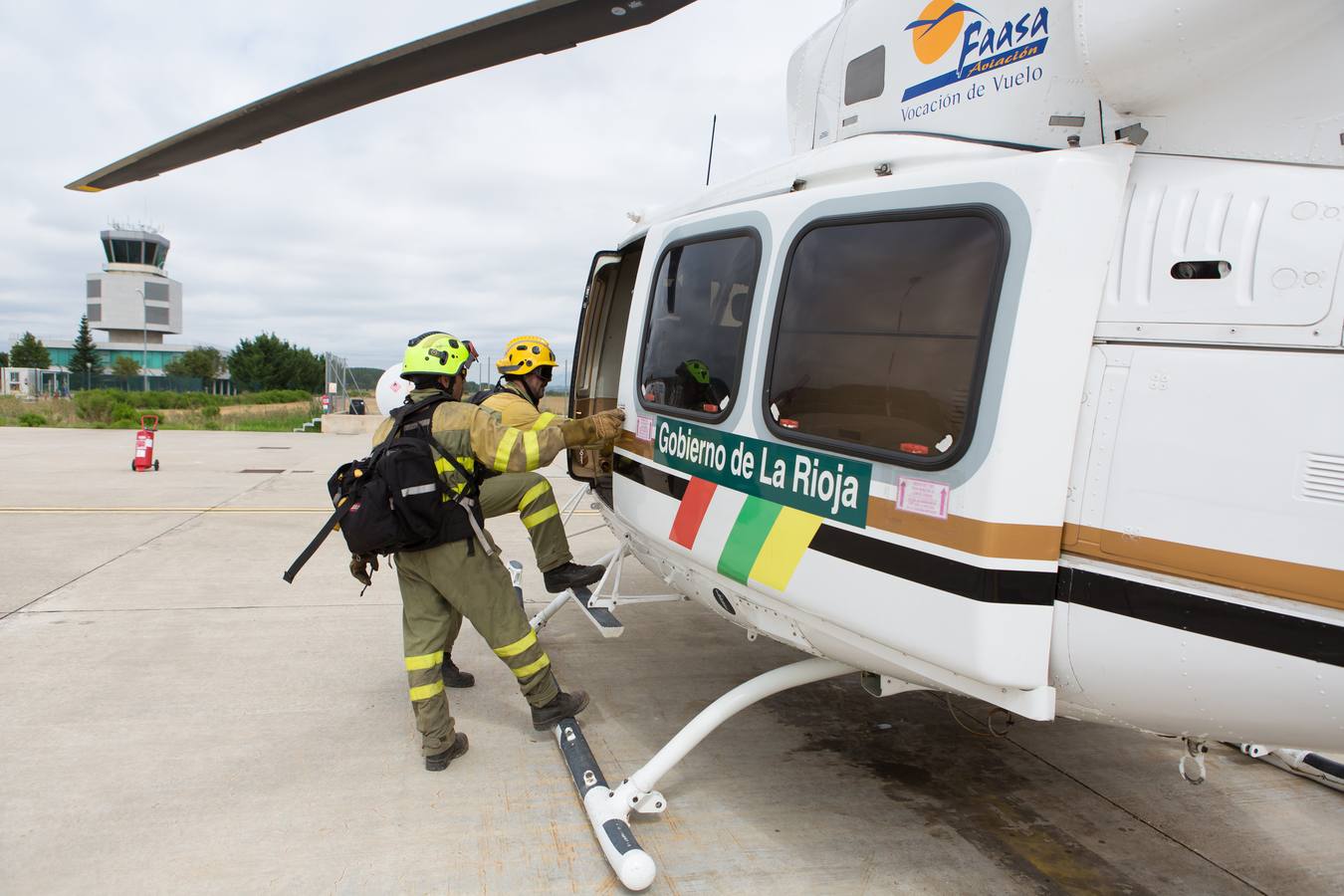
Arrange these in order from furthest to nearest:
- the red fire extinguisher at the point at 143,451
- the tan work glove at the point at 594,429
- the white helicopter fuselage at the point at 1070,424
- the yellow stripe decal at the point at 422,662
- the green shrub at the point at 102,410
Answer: the green shrub at the point at 102,410 → the red fire extinguisher at the point at 143,451 → the tan work glove at the point at 594,429 → the yellow stripe decal at the point at 422,662 → the white helicopter fuselage at the point at 1070,424

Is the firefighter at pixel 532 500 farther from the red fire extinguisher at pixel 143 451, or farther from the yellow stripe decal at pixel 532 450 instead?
the red fire extinguisher at pixel 143 451

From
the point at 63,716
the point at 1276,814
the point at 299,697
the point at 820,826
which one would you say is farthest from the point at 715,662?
the point at 63,716

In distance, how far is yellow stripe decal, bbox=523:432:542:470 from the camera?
11.3ft

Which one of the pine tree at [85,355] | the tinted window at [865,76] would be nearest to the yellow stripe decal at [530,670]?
the tinted window at [865,76]

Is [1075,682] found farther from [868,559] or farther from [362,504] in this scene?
[362,504]

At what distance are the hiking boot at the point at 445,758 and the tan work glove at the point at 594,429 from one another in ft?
4.73

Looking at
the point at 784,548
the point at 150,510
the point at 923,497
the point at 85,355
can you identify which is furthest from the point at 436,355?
the point at 85,355

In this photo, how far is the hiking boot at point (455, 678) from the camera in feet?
14.7

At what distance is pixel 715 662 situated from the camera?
496 cm

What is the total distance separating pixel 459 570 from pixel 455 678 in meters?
1.22

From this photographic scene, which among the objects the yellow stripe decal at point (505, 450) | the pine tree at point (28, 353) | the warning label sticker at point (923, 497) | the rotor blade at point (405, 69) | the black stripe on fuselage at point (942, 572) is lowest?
the pine tree at point (28, 353)

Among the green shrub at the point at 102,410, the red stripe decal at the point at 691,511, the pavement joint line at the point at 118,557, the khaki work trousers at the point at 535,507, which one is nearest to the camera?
the red stripe decal at the point at 691,511

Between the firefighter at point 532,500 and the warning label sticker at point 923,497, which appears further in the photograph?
the firefighter at point 532,500

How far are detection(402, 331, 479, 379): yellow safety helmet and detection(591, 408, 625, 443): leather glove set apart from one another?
67cm
